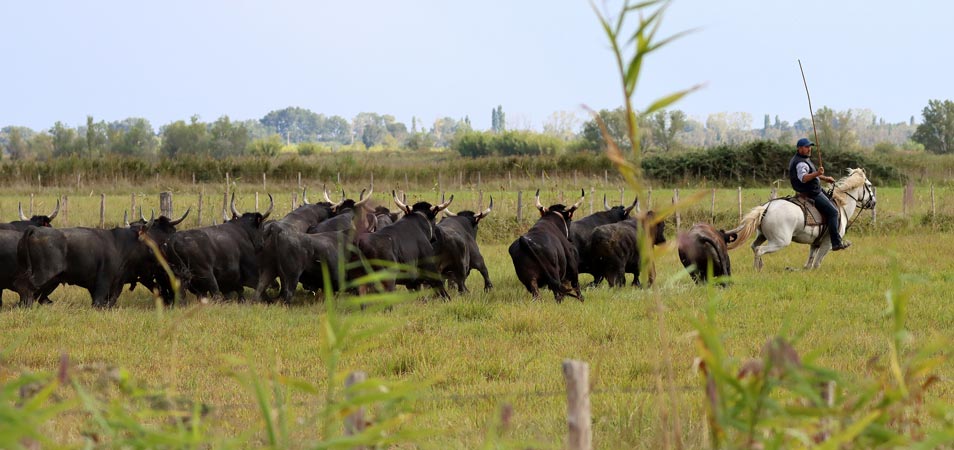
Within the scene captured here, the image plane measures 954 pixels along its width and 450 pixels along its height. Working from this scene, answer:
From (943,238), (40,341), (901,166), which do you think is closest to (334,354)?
(40,341)

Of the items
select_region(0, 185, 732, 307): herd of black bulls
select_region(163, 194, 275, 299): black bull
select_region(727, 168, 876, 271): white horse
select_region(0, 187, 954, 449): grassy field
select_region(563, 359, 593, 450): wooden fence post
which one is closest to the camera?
select_region(563, 359, 593, 450): wooden fence post

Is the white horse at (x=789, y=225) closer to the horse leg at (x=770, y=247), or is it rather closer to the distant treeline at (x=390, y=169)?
the horse leg at (x=770, y=247)

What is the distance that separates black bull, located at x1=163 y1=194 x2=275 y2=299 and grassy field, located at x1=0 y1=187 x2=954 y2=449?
700 millimetres

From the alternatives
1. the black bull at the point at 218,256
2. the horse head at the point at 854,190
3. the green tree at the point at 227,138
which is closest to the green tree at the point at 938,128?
the green tree at the point at 227,138

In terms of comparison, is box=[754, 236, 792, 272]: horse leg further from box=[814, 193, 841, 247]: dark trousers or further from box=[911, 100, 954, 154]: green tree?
box=[911, 100, 954, 154]: green tree

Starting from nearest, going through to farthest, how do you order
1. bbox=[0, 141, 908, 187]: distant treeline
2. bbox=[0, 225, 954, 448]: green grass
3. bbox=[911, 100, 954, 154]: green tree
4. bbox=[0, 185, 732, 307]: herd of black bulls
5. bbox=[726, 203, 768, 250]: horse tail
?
bbox=[0, 225, 954, 448]: green grass → bbox=[0, 185, 732, 307]: herd of black bulls → bbox=[726, 203, 768, 250]: horse tail → bbox=[0, 141, 908, 187]: distant treeline → bbox=[911, 100, 954, 154]: green tree

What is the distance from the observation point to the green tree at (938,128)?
2928 inches

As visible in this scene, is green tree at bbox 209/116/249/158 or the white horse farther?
green tree at bbox 209/116/249/158

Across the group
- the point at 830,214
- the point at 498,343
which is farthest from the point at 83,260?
the point at 830,214

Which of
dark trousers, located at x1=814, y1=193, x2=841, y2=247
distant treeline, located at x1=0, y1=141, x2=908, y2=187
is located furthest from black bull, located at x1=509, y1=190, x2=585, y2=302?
distant treeline, located at x1=0, y1=141, x2=908, y2=187

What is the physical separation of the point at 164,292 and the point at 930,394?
10.3 metres

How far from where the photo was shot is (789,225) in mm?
15547

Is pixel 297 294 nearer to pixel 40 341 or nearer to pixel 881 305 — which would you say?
pixel 40 341

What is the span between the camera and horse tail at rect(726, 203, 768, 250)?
50.2ft
